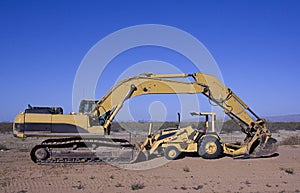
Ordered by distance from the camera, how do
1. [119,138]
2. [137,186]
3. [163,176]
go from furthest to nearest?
1. [119,138]
2. [163,176]
3. [137,186]

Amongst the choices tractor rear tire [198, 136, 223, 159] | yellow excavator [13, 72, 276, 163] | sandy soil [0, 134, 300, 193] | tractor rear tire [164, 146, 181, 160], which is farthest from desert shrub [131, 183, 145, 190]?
tractor rear tire [198, 136, 223, 159]

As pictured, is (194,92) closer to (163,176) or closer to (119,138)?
(119,138)

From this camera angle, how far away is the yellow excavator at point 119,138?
16453 mm

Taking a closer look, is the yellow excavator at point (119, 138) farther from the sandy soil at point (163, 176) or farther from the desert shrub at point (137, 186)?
the desert shrub at point (137, 186)

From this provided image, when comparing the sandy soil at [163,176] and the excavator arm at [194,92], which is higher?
the excavator arm at [194,92]

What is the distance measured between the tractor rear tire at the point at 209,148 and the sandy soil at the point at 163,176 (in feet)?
1.04

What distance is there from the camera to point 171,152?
696 inches

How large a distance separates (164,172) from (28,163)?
6.20m

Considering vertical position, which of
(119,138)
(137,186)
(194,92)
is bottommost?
(137,186)

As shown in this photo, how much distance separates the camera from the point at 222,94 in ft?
60.2

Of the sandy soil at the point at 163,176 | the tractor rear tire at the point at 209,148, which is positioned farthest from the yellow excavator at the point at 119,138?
the sandy soil at the point at 163,176

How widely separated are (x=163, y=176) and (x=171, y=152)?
4.05 meters

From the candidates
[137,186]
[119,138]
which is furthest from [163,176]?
[119,138]

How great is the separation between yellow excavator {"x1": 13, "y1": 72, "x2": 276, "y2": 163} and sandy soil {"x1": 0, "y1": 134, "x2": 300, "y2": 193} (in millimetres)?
611
